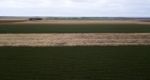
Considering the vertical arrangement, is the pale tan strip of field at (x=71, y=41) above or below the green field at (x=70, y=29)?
above

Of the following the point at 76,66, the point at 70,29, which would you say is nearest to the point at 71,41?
the point at 76,66

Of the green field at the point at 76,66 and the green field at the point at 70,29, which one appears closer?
the green field at the point at 76,66

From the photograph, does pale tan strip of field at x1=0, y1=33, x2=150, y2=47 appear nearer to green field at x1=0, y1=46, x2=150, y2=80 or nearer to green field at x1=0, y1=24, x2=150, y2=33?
green field at x1=0, y1=46, x2=150, y2=80

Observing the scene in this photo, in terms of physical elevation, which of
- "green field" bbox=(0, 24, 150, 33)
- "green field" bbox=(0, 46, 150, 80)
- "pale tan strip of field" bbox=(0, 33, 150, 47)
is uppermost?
"green field" bbox=(0, 46, 150, 80)

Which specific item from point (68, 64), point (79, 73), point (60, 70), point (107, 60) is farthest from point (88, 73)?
point (107, 60)

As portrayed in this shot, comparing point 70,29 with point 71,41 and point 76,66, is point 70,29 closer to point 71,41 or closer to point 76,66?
point 71,41

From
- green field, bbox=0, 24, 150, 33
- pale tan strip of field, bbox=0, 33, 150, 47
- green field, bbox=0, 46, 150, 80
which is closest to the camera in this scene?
green field, bbox=0, 46, 150, 80

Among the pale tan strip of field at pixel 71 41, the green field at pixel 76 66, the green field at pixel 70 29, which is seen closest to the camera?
the green field at pixel 76 66

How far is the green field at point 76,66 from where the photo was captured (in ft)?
36.4

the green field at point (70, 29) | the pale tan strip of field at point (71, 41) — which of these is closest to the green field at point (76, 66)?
the pale tan strip of field at point (71, 41)

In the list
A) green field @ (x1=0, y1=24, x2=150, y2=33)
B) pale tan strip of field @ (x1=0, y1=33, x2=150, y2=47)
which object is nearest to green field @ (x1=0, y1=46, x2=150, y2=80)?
pale tan strip of field @ (x1=0, y1=33, x2=150, y2=47)

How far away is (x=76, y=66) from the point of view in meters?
13.3

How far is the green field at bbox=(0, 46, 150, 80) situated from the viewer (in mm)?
11094

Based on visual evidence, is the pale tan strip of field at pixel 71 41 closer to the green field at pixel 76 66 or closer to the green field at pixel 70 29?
the green field at pixel 76 66
